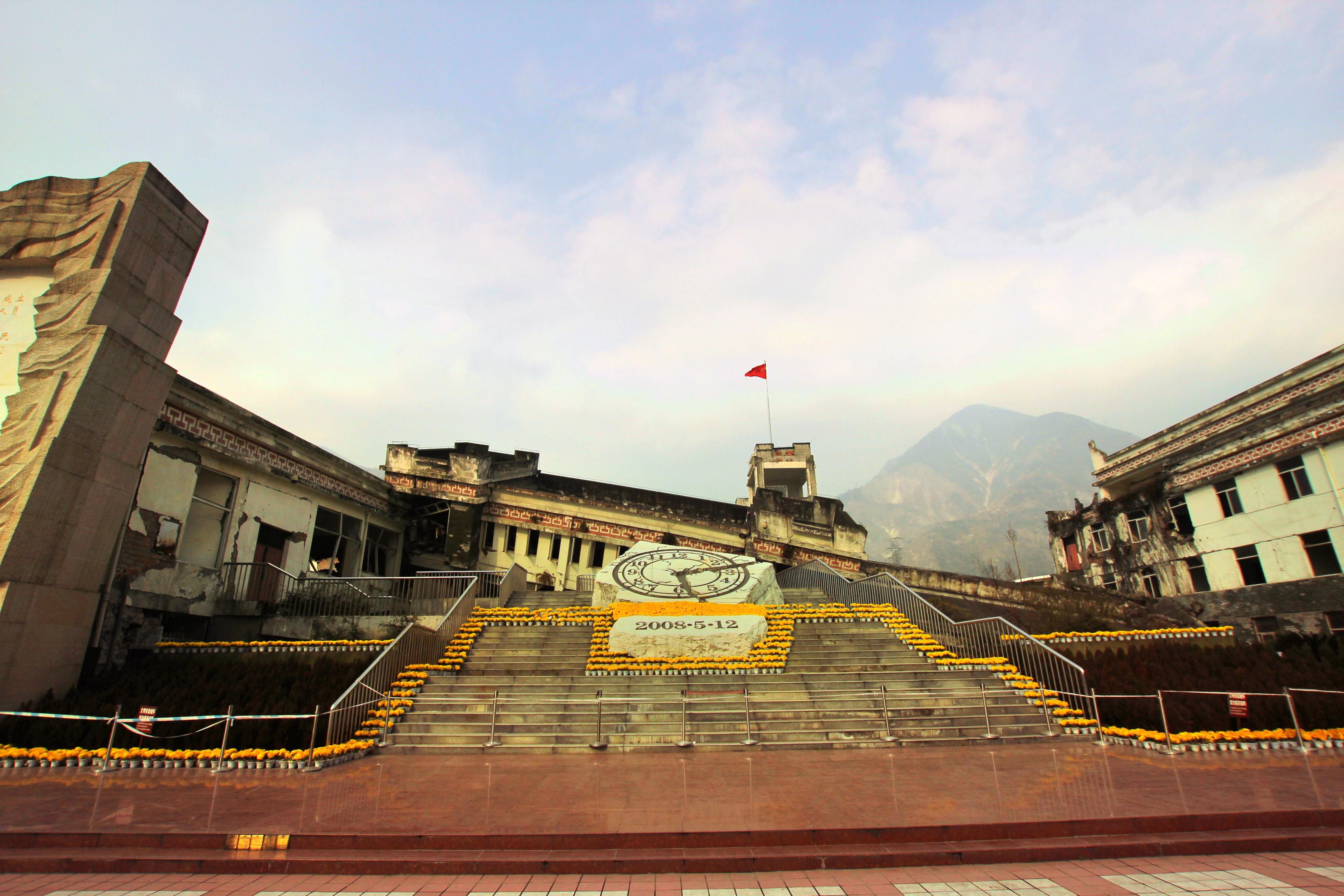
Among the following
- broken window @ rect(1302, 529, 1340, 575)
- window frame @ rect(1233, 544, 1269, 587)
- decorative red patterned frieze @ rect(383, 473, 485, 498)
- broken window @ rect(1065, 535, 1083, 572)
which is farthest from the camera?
broken window @ rect(1065, 535, 1083, 572)

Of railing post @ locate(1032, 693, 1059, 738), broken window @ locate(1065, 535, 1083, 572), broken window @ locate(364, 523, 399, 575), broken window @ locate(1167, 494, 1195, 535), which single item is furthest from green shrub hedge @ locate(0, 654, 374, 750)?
broken window @ locate(1065, 535, 1083, 572)

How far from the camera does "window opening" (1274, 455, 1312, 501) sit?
61.8 feet

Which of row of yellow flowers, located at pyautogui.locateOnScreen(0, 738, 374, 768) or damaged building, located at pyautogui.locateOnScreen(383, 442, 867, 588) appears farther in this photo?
damaged building, located at pyautogui.locateOnScreen(383, 442, 867, 588)

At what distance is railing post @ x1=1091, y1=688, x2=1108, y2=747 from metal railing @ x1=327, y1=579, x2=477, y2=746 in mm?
11062

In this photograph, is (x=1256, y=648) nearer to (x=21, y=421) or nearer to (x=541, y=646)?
(x=541, y=646)

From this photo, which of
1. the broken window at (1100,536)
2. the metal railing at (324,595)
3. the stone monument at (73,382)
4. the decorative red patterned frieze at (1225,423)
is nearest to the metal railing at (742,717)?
the metal railing at (324,595)

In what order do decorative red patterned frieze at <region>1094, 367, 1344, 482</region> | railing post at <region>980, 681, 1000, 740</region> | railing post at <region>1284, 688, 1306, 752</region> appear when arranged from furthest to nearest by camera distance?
1. decorative red patterned frieze at <region>1094, 367, 1344, 482</region>
2. railing post at <region>980, 681, 1000, 740</region>
3. railing post at <region>1284, 688, 1306, 752</region>

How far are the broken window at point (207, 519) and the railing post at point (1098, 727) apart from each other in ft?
60.5

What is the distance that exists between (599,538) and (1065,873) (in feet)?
67.3

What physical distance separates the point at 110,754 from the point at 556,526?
16.2m

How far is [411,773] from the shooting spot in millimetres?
8258

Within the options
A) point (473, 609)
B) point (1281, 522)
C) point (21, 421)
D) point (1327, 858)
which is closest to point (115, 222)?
point (21, 421)

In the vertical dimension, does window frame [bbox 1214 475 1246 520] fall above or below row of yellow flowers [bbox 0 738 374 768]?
above

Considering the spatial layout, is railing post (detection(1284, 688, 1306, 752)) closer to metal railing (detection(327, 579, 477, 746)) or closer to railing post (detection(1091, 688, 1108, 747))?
railing post (detection(1091, 688, 1108, 747))
